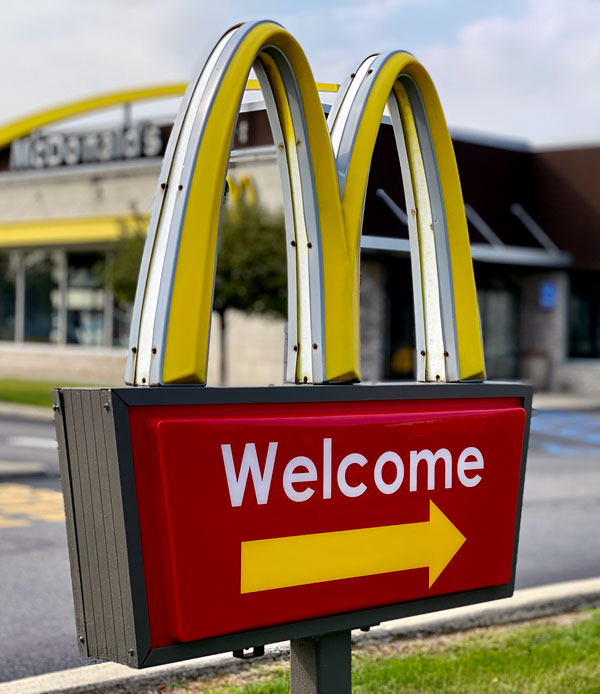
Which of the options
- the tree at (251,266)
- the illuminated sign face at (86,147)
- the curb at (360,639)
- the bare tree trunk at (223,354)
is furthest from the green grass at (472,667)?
the illuminated sign face at (86,147)

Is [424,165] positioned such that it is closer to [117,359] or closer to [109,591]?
[109,591]

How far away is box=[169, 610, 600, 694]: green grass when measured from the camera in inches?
197

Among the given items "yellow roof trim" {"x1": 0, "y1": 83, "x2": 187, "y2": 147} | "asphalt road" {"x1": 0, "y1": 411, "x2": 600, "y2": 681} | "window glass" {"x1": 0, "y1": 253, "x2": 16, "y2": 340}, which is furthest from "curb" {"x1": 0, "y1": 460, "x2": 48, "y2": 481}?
"window glass" {"x1": 0, "y1": 253, "x2": 16, "y2": 340}

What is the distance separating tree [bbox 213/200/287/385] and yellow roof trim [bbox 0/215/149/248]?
16.3ft

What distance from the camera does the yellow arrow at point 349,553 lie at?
3.54 meters

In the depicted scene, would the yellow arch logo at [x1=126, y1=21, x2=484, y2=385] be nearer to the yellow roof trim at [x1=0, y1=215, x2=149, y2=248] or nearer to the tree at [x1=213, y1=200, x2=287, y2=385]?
the tree at [x1=213, y1=200, x2=287, y2=385]

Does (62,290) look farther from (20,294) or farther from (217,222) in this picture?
(217,222)

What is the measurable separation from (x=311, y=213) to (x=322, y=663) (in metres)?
1.56

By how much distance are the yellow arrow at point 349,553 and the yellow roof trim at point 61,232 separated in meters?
24.3

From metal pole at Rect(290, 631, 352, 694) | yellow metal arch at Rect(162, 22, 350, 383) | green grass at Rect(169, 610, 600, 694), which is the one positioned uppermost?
yellow metal arch at Rect(162, 22, 350, 383)

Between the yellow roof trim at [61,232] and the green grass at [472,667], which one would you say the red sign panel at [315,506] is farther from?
the yellow roof trim at [61,232]

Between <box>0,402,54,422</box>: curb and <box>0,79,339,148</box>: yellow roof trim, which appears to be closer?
A: <box>0,402,54,422</box>: curb

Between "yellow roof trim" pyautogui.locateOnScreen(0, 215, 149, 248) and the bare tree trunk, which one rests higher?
"yellow roof trim" pyautogui.locateOnScreen(0, 215, 149, 248)

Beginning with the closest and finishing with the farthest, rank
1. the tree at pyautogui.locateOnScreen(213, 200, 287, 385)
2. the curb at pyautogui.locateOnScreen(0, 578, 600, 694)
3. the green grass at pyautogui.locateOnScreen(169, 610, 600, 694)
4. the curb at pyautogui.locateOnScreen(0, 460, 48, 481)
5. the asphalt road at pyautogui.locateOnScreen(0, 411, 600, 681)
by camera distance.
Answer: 1. the curb at pyautogui.locateOnScreen(0, 578, 600, 694)
2. the green grass at pyautogui.locateOnScreen(169, 610, 600, 694)
3. the asphalt road at pyautogui.locateOnScreen(0, 411, 600, 681)
4. the curb at pyautogui.locateOnScreen(0, 460, 48, 481)
5. the tree at pyautogui.locateOnScreen(213, 200, 287, 385)
